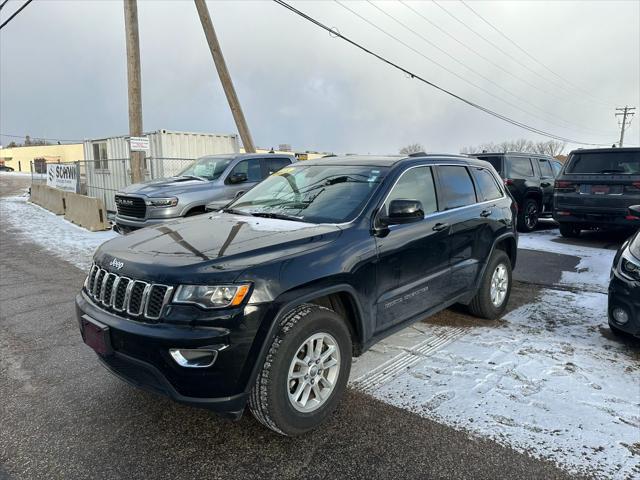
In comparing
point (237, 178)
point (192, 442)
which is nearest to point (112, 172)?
point (237, 178)

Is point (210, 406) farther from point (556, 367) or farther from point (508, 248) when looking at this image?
point (508, 248)

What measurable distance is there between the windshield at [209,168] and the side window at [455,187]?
18.1ft

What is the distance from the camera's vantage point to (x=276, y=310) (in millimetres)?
2629

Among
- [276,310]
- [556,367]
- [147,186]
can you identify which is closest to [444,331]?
[556,367]

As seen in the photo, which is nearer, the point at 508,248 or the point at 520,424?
the point at 520,424

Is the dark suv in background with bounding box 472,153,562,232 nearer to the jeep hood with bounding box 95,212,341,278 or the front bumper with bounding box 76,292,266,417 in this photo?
the jeep hood with bounding box 95,212,341,278

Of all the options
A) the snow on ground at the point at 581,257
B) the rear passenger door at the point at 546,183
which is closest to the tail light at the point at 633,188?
the snow on ground at the point at 581,257

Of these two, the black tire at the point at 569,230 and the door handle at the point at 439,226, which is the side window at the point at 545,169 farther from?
the door handle at the point at 439,226

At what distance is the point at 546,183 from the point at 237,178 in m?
8.34

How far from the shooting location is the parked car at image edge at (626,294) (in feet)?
12.9

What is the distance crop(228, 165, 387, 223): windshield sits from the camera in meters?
3.54

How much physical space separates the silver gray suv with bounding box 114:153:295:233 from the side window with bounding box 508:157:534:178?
228 inches

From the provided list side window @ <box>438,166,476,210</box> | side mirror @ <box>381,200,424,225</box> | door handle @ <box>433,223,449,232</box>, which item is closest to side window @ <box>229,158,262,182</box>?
side window @ <box>438,166,476,210</box>

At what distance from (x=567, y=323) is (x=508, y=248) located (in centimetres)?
104
